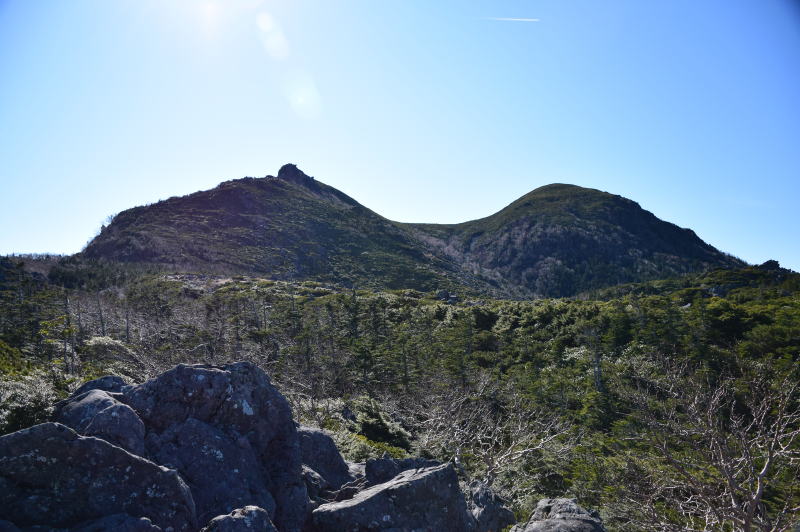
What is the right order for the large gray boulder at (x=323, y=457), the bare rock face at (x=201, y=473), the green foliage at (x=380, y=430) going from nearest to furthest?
the bare rock face at (x=201, y=473), the large gray boulder at (x=323, y=457), the green foliage at (x=380, y=430)

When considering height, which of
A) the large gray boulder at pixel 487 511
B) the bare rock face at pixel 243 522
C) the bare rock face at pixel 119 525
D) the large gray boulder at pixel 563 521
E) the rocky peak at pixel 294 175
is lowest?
the large gray boulder at pixel 487 511

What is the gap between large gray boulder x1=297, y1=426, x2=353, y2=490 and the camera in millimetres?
8375

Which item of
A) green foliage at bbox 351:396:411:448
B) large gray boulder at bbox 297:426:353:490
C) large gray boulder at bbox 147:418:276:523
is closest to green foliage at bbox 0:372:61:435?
large gray boulder at bbox 147:418:276:523

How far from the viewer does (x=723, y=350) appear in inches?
1110

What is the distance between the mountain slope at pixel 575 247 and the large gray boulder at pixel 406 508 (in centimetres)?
12366

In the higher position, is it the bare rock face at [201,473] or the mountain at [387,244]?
the mountain at [387,244]

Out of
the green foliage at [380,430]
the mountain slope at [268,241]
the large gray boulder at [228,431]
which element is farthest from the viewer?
the mountain slope at [268,241]

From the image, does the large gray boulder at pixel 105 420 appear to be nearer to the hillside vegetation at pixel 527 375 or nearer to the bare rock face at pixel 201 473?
the bare rock face at pixel 201 473

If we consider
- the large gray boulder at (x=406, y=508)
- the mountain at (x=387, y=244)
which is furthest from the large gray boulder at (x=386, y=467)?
the mountain at (x=387, y=244)

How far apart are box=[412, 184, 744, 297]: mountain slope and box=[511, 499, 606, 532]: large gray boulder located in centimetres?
12244

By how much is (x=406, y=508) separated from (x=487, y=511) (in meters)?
2.87

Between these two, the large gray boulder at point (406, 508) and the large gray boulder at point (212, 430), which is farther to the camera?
the large gray boulder at point (406, 508)

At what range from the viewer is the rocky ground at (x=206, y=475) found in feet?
14.6

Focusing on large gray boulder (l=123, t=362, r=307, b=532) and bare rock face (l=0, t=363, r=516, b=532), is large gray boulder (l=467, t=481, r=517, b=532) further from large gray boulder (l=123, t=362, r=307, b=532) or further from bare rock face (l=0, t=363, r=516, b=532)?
large gray boulder (l=123, t=362, r=307, b=532)
